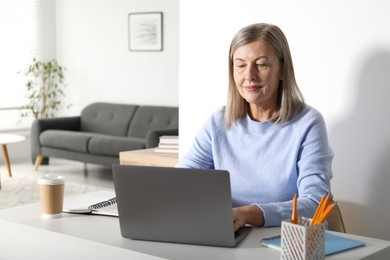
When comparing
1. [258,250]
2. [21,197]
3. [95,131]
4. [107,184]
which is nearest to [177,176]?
[258,250]

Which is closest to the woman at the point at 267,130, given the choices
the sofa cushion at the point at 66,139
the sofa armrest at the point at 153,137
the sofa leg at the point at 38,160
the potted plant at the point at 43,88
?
the sofa armrest at the point at 153,137

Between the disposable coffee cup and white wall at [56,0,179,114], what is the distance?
5451 millimetres

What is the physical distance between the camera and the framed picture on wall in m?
7.60

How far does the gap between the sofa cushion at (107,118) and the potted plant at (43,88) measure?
657 millimetres

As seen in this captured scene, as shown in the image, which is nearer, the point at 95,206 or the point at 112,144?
the point at 95,206

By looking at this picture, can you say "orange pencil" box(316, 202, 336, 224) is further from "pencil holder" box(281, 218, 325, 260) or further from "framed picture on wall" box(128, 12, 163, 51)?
"framed picture on wall" box(128, 12, 163, 51)

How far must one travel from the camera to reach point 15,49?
839cm

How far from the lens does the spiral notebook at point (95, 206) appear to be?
2.10 m

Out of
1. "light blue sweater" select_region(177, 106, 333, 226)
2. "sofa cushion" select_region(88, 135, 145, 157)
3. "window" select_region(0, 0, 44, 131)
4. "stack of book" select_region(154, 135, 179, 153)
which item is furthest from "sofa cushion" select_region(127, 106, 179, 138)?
"light blue sweater" select_region(177, 106, 333, 226)

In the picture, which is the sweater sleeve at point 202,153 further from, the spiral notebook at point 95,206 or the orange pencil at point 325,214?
the orange pencil at point 325,214

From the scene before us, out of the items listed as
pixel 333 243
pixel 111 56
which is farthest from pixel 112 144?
pixel 333 243

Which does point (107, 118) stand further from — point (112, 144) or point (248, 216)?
point (248, 216)

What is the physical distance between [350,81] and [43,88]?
6.50m

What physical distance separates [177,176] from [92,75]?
6827 millimetres
